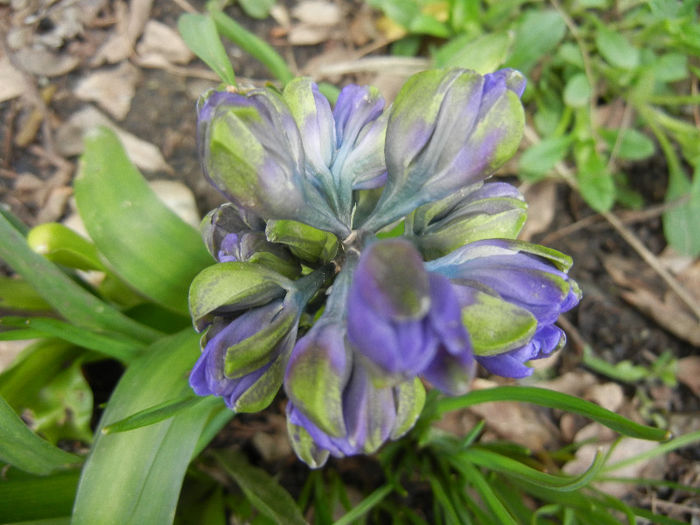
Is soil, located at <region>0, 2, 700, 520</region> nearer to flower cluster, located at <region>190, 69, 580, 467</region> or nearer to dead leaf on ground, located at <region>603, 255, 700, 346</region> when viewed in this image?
dead leaf on ground, located at <region>603, 255, 700, 346</region>

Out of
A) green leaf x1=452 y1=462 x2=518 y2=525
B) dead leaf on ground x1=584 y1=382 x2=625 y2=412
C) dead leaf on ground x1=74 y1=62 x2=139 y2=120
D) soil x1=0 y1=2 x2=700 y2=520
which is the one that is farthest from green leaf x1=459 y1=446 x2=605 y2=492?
dead leaf on ground x1=74 y1=62 x2=139 y2=120

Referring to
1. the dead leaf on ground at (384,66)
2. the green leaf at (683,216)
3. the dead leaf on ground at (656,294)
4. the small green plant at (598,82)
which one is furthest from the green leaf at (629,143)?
the dead leaf on ground at (384,66)

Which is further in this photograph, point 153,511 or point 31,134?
point 31,134

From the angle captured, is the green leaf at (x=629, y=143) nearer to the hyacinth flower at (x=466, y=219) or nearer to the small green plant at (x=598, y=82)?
the small green plant at (x=598, y=82)

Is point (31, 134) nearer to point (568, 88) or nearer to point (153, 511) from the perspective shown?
point (153, 511)

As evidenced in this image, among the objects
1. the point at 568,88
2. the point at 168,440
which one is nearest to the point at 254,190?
the point at 168,440

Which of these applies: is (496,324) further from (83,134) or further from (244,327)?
(83,134)
